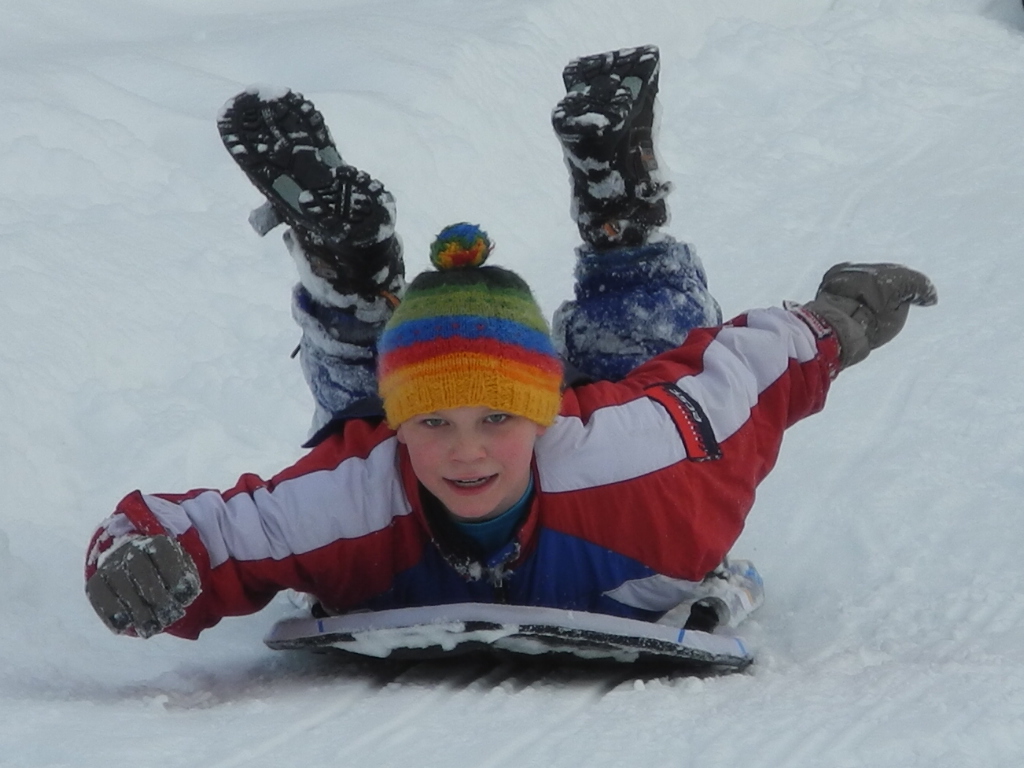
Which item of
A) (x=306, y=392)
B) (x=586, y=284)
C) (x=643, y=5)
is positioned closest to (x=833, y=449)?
(x=586, y=284)

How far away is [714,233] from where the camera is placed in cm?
504

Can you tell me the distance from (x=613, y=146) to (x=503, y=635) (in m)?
1.18

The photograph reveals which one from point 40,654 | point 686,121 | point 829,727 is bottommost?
point 829,727

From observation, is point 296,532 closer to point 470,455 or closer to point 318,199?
point 470,455

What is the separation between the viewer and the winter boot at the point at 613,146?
9.82ft

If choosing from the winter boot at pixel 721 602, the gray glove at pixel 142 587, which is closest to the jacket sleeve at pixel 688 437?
the winter boot at pixel 721 602

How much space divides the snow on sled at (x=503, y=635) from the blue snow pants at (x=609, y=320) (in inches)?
27.1

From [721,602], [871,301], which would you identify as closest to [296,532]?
[721,602]

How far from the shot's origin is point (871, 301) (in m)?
2.87

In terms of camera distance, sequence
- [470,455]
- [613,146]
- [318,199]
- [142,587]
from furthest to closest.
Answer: [613,146] → [318,199] → [470,455] → [142,587]

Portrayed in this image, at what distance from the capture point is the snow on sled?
2.26 m

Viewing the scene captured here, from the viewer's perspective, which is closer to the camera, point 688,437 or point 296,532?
point 296,532

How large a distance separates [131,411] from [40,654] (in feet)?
3.71

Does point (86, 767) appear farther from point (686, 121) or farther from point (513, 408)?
point (686, 121)
